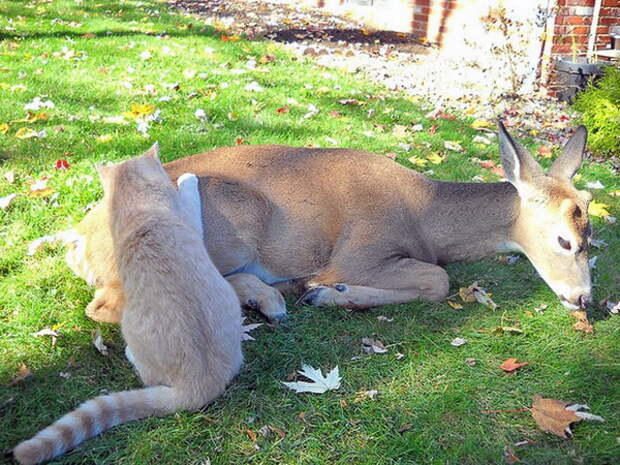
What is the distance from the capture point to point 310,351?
361cm

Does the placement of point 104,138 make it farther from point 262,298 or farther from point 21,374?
point 21,374

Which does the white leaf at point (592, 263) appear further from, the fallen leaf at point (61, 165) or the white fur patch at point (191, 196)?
the fallen leaf at point (61, 165)

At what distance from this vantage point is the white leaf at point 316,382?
3.26 meters

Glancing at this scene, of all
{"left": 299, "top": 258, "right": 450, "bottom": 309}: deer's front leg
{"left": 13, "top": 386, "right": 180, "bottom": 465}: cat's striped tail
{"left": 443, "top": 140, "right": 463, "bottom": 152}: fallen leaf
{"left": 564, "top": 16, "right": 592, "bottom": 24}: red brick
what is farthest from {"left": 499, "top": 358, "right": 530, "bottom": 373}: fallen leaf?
{"left": 564, "top": 16, "right": 592, "bottom": 24}: red brick

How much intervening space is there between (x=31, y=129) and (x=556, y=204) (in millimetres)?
4656

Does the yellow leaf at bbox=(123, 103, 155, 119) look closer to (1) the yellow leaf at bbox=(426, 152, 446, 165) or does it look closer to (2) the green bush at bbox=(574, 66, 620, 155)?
(1) the yellow leaf at bbox=(426, 152, 446, 165)

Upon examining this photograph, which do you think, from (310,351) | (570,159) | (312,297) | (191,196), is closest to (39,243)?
(191,196)

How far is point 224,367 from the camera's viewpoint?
10.2 ft

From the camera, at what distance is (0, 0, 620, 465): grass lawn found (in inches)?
114

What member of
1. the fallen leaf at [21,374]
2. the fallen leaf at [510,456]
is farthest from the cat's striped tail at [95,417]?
the fallen leaf at [510,456]

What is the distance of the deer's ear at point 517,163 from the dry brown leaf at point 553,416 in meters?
1.61

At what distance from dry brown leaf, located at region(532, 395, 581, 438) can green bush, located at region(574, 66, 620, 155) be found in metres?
4.63

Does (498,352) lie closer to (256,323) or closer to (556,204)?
(556,204)

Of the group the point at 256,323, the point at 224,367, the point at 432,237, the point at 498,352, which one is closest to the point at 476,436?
the point at 498,352
